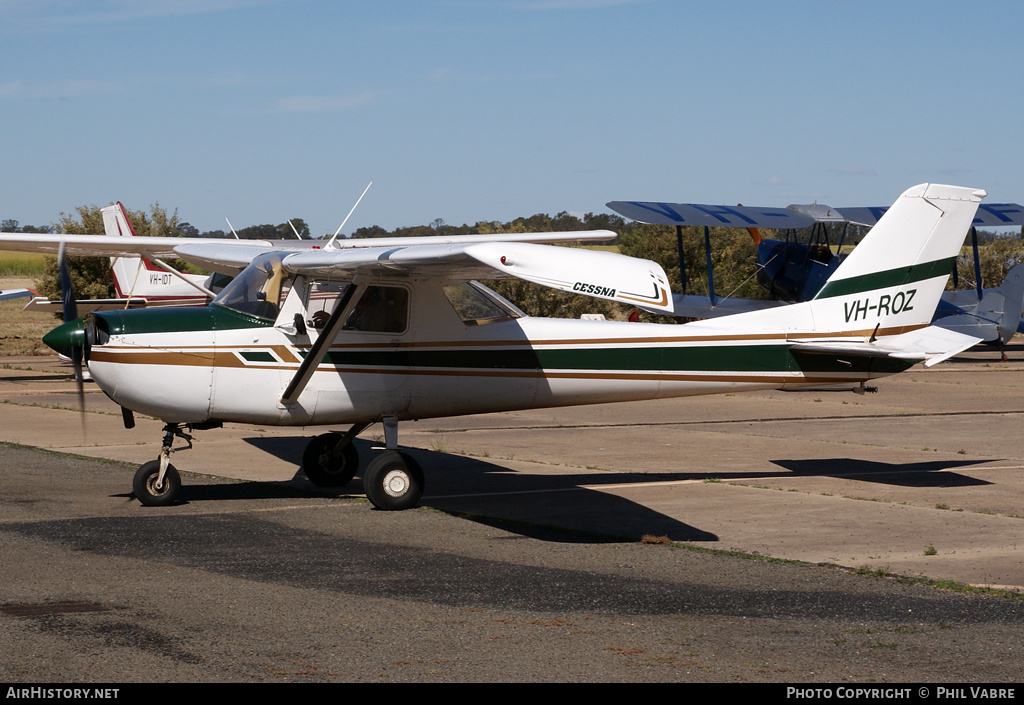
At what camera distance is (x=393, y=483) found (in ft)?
31.7

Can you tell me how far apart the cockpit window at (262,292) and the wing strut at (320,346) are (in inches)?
23.4

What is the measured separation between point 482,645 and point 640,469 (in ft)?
22.4

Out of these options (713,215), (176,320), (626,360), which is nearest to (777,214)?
(713,215)

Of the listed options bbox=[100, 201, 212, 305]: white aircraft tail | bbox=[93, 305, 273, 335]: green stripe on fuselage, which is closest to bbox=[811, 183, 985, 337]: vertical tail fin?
bbox=[93, 305, 273, 335]: green stripe on fuselage

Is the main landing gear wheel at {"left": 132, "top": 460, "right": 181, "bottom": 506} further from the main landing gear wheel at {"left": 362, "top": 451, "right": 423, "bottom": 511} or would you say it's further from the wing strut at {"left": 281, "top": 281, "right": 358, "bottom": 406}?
the main landing gear wheel at {"left": 362, "top": 451, "right": 423, "bottom": 511}

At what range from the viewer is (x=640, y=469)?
12.2m

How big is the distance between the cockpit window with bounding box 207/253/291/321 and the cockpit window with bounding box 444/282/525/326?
149 centimetres

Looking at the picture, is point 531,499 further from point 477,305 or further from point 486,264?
point 486,264

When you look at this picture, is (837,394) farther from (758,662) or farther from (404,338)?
(758,662)

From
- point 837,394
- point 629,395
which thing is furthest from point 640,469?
point 837,394

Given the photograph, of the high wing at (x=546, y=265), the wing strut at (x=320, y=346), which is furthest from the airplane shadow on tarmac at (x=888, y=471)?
the wing strut at (x=320, y=346)

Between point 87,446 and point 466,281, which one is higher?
point 466,281

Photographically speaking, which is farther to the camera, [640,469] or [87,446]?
[87,446]

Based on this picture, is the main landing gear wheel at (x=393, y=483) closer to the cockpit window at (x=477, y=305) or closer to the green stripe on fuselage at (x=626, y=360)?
the green stripe on fuselage at (x=626, y=360)
